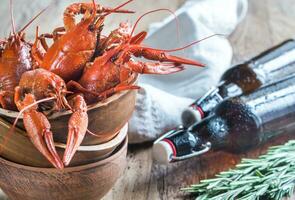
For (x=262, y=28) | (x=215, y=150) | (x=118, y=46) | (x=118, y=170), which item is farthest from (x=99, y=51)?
(x=262, y=28)

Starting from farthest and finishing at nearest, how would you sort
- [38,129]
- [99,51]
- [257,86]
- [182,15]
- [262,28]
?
[262,28]
[182,15]
[257,86]
[99,51]
[38,129]

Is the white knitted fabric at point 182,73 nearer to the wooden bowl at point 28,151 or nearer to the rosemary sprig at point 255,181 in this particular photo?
the rosemary sprig at point 255,181

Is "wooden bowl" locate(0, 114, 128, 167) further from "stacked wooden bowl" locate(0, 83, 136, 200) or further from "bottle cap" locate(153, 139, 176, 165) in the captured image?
"bottle cap" locate(153, 139, 176, 165)

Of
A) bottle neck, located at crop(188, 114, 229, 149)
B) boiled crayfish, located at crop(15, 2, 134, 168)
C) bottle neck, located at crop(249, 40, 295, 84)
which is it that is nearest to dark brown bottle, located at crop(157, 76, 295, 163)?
bottle neck, located at crop(188, 114, 229, 149)

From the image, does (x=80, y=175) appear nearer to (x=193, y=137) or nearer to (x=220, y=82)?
(x=193, y=137)

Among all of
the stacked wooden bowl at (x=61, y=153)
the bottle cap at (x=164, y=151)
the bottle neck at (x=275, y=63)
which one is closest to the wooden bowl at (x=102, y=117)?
the stacked wooden bowl at (x=61, y=153)
